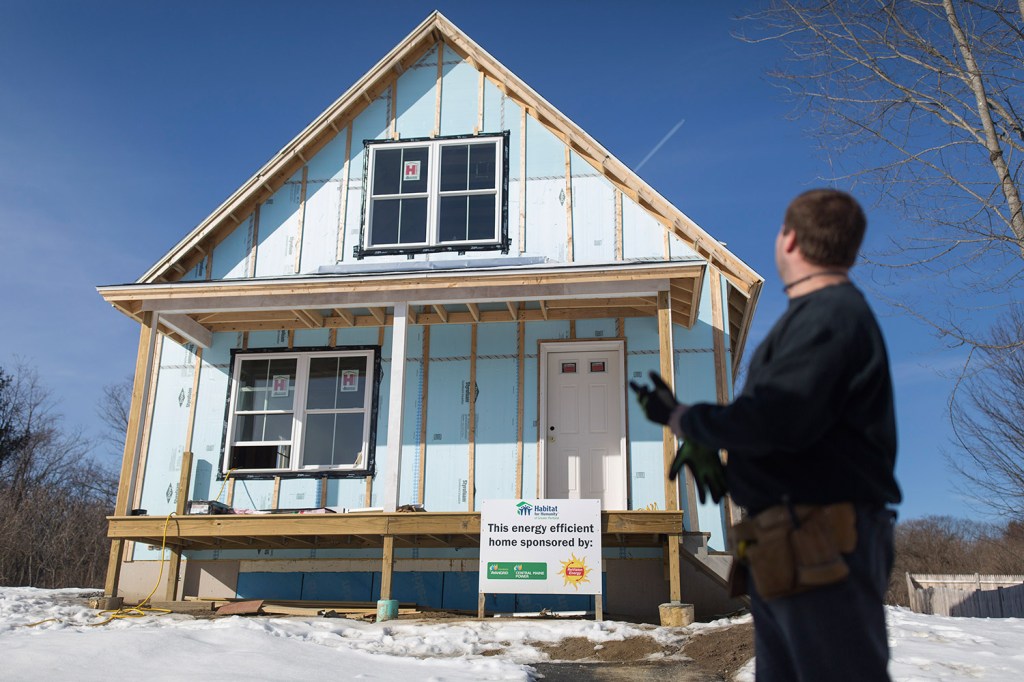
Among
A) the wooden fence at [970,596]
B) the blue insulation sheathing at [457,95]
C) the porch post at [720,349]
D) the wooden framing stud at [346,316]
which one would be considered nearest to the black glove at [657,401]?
the porch post at [720,349]

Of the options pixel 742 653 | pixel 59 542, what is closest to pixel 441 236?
pixel 742 653

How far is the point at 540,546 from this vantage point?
9.11 meters

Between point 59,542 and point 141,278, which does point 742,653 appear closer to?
point 141,278

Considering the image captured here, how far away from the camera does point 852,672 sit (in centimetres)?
211

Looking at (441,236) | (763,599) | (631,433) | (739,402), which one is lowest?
(763,599)

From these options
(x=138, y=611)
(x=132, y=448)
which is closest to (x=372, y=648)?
(x=138, y=611)

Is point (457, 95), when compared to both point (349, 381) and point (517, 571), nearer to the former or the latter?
point (349, 381)

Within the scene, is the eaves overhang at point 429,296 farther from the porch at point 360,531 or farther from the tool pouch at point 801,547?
the tool pouch at point 801,547

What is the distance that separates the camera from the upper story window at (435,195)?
12672 millimetres

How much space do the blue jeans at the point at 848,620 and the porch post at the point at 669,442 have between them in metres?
6.97

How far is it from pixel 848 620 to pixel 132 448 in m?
10.0

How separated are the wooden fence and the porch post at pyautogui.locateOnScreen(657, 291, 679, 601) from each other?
7.66 m

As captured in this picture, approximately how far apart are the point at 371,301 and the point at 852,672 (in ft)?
30.4

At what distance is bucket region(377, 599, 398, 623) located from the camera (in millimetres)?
9266
